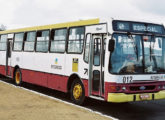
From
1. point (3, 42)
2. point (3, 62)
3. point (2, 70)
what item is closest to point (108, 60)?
point (3, 62)

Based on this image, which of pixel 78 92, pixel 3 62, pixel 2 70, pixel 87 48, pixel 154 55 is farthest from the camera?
pixel 2 70

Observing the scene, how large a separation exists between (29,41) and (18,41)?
1665 millimetres

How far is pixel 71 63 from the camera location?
1212 centimetres

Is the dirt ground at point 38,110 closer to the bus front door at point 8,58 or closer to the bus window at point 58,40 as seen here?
the bus window at point 58,40

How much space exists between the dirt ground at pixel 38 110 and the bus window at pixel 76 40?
6.52 feet

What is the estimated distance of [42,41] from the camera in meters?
14.5

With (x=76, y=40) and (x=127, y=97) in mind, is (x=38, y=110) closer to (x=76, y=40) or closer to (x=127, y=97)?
(x=127, y=97)

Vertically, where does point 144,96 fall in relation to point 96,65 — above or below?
below

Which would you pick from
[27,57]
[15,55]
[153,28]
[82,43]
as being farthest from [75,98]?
[15,55]

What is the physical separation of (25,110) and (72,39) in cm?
365

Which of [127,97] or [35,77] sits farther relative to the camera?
[35,77]

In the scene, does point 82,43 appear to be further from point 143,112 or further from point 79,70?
point 143,112

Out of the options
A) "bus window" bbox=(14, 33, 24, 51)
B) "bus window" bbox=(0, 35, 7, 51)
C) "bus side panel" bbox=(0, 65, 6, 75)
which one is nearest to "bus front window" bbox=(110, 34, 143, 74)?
"bus window" bbox=(14, 33, 24, 51)

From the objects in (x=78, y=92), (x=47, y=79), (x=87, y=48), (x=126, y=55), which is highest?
(x=87, y=48)
